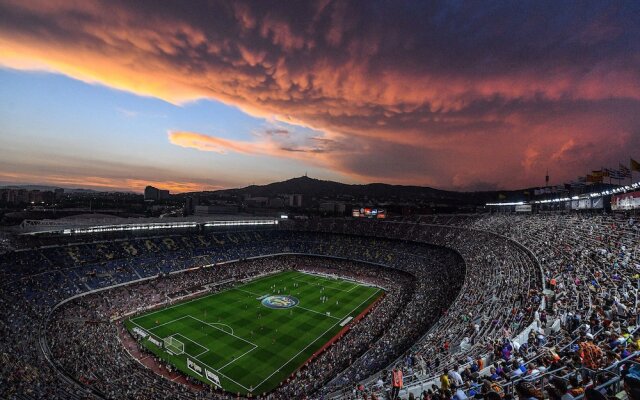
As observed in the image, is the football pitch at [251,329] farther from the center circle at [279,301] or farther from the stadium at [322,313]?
the stadium at [322,313]

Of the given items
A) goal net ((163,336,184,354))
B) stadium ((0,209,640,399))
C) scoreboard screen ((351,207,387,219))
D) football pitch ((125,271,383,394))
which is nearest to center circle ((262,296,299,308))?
football pitch ((125,271,383,394))

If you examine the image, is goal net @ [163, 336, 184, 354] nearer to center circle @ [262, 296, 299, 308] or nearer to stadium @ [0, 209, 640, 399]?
stadium @ [0, 209, 640, 399]

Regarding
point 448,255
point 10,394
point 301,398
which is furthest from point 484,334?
point 448,255

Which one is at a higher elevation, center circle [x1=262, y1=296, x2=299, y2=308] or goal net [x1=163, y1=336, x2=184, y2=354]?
center circle [x1=262, y1=296, x2=299, y2=308]

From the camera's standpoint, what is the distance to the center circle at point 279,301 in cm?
4731

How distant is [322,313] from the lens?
4525 cm

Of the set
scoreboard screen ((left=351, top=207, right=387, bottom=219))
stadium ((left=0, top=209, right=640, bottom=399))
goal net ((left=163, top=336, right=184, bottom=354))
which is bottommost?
goal net ((left=163, top=336, right=184, bottom=354))

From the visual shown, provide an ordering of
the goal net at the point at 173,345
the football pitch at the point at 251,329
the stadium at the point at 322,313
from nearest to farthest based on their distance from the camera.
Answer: the stadium at the point at 322,313
the football pitch at the point at 251,329
the goal net at the point at 173,345

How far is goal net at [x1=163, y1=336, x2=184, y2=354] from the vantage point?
33.7m

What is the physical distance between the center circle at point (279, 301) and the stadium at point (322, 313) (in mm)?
407

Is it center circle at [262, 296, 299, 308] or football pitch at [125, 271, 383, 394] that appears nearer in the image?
football pitch at [125, 271, 383, 394]

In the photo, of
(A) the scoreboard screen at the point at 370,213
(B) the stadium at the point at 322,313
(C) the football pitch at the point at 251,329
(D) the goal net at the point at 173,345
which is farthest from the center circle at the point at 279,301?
(A) the scoreboard screen at the point at 370,213

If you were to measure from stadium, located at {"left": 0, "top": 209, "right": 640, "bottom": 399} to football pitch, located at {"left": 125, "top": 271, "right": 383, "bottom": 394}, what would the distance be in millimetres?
220

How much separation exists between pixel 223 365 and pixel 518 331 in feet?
84.5
